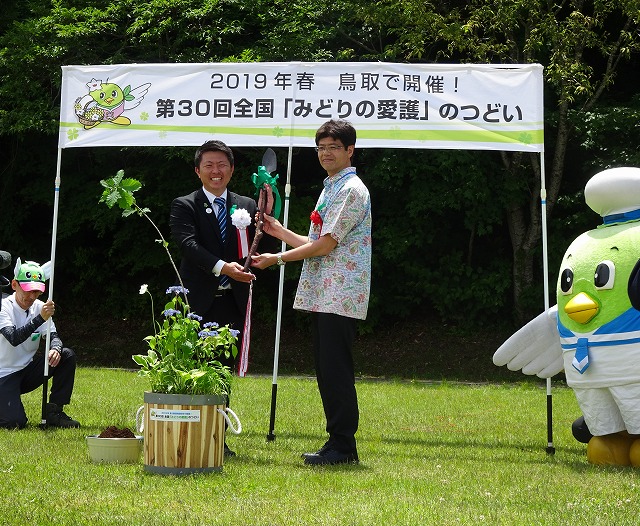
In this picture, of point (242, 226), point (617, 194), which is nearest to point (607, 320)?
point (617, 194)

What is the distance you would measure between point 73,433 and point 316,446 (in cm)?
174

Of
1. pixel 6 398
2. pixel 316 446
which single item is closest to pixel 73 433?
pixel 6 398

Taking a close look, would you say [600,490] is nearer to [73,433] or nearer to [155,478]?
[155,478]

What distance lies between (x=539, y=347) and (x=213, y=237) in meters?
2.38

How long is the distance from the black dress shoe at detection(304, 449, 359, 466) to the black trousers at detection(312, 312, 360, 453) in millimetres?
34

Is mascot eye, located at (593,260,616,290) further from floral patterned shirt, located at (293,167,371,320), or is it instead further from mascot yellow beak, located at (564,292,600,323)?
floral patterned shirt, located at (293,167,371,320)

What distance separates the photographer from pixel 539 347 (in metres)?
6.78

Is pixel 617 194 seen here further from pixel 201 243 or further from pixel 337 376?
pixel 201 243

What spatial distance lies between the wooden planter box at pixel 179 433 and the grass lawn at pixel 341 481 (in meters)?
0.12

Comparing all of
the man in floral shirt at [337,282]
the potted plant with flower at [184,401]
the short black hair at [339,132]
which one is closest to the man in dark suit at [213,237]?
the man in floral shirt at [337,282]

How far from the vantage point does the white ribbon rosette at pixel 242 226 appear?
5.75 m

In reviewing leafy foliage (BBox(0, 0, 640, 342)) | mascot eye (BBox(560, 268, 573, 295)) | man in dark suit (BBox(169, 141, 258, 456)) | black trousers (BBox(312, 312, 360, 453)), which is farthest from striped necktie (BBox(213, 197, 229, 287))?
leafy foliage (BBox(0, 0, 640, 342))

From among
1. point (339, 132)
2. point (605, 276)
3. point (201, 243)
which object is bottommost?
point (605, 276)

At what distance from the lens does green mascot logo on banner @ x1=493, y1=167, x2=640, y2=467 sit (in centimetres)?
579
